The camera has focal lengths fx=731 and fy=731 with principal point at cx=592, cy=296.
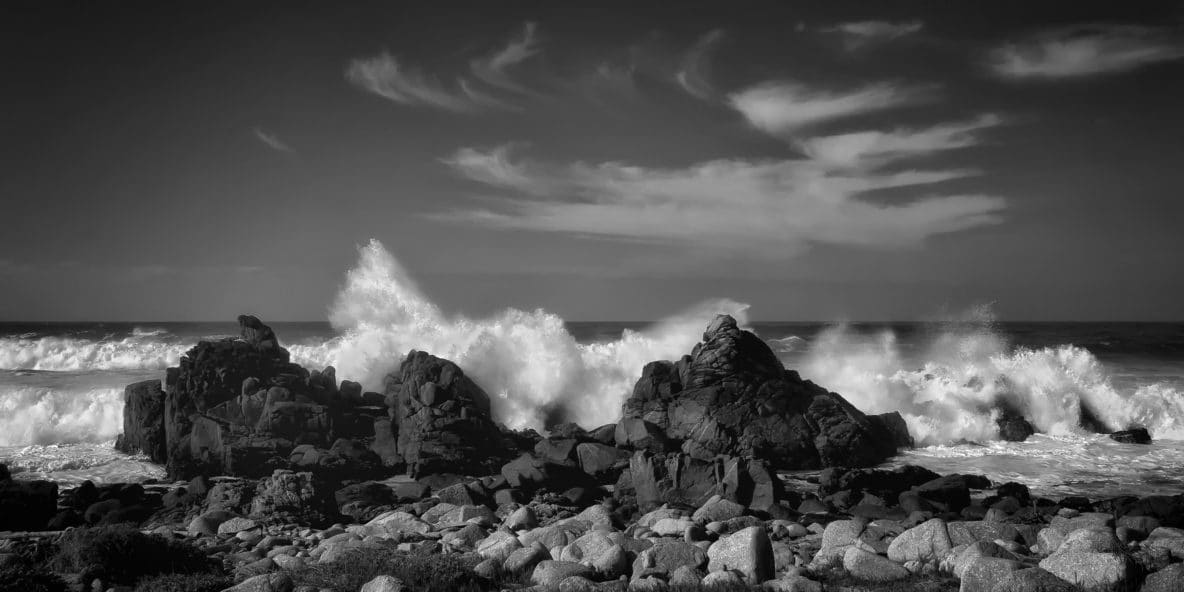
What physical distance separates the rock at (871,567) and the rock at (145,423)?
25669mm

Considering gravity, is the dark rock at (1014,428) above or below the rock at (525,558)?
below

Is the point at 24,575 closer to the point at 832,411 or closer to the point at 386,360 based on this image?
the point at 832,411

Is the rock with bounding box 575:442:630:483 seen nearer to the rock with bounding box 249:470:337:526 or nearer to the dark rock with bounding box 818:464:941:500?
the dark rock with bounding box 818:464:941:500

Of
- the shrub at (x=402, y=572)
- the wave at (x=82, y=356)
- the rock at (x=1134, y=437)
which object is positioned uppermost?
the wave at (x=82, y=356)

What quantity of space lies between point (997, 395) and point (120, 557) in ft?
122

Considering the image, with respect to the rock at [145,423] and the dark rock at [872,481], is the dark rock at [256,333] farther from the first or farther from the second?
the dark rock at [872,481]

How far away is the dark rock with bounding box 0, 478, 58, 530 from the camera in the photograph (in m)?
19.3

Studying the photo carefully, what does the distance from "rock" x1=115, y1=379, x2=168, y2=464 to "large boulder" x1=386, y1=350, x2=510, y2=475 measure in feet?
28.9

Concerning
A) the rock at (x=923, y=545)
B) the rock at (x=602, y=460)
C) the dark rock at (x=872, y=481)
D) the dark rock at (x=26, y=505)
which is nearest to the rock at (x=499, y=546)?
the rock at (x=923, y=545)

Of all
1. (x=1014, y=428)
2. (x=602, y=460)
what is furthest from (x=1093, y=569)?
(x=1014, y=428)

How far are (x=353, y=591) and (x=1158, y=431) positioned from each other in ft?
122

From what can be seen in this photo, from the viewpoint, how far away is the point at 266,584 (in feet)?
41.6

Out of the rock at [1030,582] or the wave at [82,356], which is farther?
the wave at [82,356]

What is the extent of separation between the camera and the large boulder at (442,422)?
25391 mm
